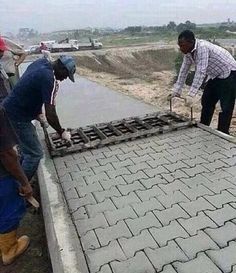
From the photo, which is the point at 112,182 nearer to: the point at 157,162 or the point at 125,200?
the point at 125,200

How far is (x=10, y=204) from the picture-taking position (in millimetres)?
3164

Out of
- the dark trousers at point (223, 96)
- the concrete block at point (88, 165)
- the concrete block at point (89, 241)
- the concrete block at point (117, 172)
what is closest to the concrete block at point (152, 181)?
the concrete block at point (117, 172)

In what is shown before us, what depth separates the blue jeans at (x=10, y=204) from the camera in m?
3.07

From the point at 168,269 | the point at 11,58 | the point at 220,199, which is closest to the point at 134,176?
the point at 220,199

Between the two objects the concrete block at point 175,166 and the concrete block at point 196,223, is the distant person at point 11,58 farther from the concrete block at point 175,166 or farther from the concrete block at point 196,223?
the concrete block at point 196,223

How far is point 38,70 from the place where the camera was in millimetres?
3746

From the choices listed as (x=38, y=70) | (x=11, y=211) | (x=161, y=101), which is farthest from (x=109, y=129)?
(x=161, y=101)

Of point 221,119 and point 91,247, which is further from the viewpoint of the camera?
point 221,119

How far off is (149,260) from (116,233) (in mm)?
449

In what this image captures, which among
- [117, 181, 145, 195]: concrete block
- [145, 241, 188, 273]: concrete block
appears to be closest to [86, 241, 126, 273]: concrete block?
[145, 241, 188, 273]: concrete block

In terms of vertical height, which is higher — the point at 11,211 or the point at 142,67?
the point at 11,211

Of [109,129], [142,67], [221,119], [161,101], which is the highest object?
[221,119]

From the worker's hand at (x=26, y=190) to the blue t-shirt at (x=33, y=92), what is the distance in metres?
1.02

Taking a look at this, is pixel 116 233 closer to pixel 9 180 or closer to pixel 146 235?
pixel 146 235
